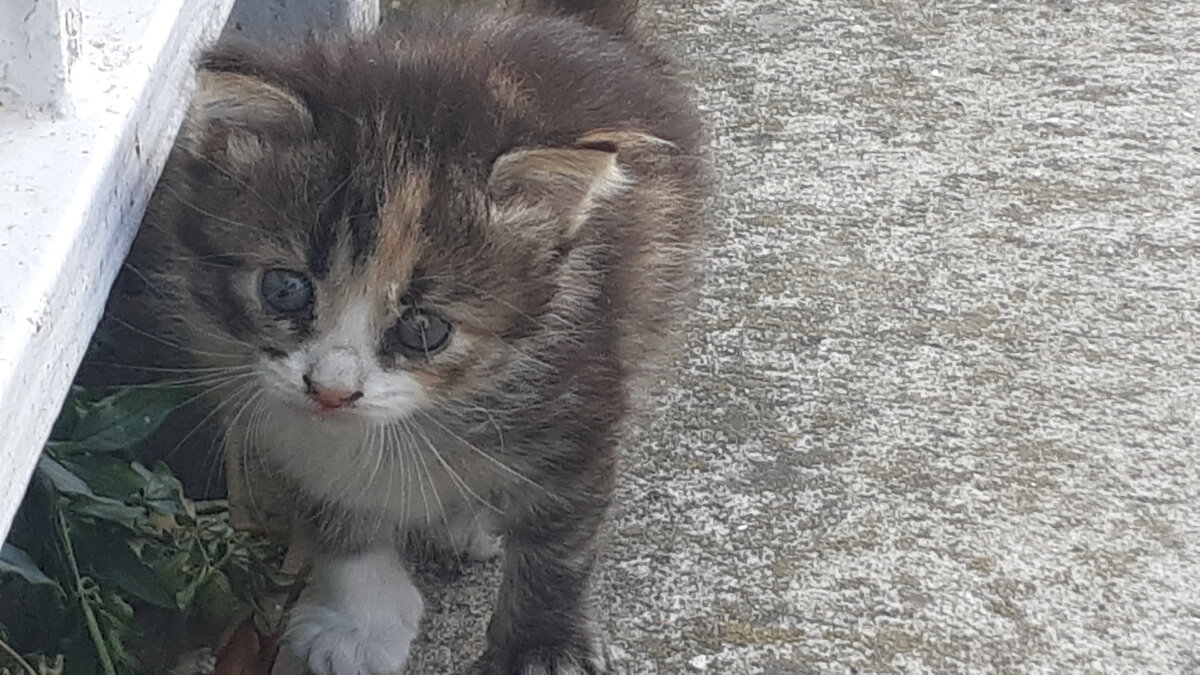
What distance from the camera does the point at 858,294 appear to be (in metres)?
2.77

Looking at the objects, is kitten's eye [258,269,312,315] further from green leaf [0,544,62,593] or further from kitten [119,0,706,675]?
green leaf [0,544,62,593]

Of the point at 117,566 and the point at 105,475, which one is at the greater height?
the point at 105,475

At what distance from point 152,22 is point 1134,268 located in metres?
1.85

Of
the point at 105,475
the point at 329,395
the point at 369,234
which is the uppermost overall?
the point at 369,234

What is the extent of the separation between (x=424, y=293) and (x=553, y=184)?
8.1 inches

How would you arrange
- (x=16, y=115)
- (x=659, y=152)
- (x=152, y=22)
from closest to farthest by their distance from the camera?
(x=16, y=115)
(x=152, y=22)
(x=659, y=152)

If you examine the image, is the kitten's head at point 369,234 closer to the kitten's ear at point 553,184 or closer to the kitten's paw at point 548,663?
the kitten's ear at point 553,184

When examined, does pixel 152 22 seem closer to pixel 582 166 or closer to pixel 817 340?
pixel 582 166

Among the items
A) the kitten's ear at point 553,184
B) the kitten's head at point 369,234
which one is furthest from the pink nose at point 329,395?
the kitten's ear at point 553,184

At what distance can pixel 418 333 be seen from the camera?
189 cm

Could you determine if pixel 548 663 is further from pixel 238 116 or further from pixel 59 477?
pixel 238 116

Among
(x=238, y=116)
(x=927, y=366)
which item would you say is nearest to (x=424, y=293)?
(x=238, y=116)

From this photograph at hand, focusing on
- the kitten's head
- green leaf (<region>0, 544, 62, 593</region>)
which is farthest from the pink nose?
green leaf (<region>0, 544, 62, 593</region>)

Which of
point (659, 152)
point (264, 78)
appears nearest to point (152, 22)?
point (264, 78)
